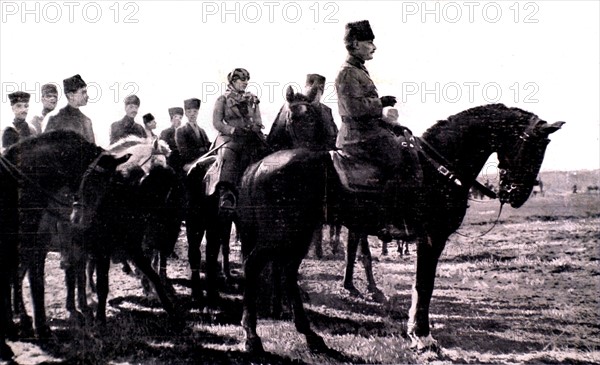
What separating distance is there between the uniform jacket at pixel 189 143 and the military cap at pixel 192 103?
1.13ft

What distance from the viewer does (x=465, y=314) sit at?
6.53 metres

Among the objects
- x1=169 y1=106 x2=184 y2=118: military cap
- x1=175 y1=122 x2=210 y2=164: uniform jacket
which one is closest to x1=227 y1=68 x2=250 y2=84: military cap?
x1=169 y1=106 x2=184 y2=118: military cap

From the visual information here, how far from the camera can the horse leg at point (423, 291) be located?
5922 mm

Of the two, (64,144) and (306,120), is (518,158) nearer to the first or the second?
(306,120)

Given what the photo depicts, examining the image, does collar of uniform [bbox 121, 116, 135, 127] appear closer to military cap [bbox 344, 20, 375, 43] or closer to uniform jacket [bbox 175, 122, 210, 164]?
uniform jacket [bbox 175, 122, 210, 164]

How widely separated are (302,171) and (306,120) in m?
1.11

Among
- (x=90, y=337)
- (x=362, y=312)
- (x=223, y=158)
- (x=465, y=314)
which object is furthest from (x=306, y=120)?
(x=90, y=337)

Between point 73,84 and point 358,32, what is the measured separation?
3.27 m

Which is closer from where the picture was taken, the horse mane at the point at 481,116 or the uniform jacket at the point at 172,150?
the horse mane at the point at 481,116

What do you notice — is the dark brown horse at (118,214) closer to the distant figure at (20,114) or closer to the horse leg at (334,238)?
the distant figure at (20,114)

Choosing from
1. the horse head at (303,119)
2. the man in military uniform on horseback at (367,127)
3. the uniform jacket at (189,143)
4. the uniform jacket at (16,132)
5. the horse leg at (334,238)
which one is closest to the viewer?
the man in military uniform on horseback at (367,127)

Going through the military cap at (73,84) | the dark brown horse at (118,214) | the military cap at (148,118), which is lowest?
the dark brown horse at (118,214)

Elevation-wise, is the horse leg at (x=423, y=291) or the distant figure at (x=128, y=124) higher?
the distant figure at (x=128, y=124)

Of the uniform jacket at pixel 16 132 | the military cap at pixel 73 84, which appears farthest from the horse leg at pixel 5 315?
the military cap at pixel 73 84
